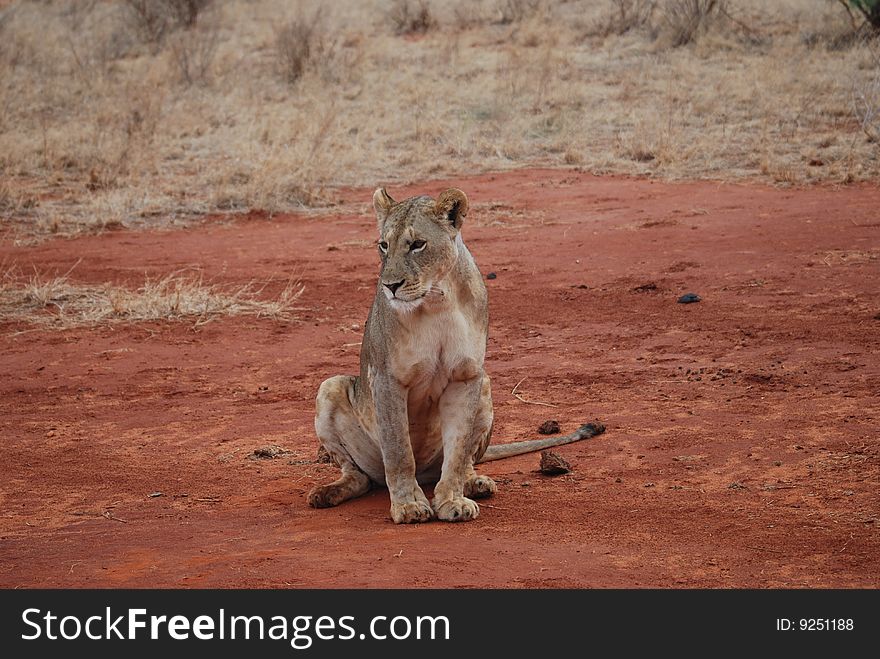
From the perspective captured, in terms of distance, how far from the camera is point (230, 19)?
30.6 m

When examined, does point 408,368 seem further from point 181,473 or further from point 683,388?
point 683,388

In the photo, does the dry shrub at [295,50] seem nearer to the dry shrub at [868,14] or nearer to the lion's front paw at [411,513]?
the dry shrub at [868,14]

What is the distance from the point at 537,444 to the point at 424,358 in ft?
5.52

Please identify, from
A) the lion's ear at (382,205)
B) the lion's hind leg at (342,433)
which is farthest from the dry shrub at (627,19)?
the lion's ear at (382,205)

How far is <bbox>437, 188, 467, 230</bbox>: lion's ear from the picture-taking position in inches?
221

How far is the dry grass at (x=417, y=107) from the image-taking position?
16.9 m

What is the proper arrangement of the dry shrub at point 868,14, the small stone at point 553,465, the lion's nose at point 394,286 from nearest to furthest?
the lion's nose at point 394,286 → the small stone at point 553,465 → the dry shrub at point 868,14

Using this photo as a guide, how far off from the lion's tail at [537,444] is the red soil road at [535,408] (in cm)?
6

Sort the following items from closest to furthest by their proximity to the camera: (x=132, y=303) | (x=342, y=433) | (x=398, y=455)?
1. (x=398, y=455)
2. (x=342, y=433)
3. (x=132, y=303)

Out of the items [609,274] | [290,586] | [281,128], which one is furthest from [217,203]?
[290,586]

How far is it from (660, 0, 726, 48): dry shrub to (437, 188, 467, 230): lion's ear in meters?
19.1

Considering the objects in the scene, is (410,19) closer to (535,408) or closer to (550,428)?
(535,408)

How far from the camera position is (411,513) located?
5.70 metres

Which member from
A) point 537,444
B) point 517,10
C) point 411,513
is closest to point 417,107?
point 517,10
